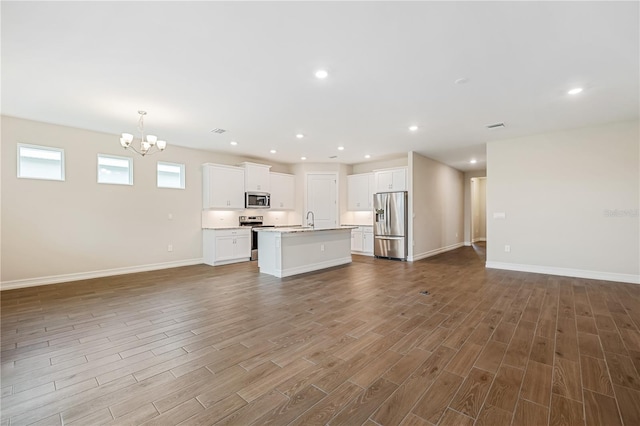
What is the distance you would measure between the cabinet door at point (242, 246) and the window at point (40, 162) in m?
3.48

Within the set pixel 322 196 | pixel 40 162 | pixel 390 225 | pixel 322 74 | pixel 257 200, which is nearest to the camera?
pixel 322 74

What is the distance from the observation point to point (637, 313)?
321cm

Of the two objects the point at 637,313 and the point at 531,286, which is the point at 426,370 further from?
the point at 531,286

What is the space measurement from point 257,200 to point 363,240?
3.31 meters

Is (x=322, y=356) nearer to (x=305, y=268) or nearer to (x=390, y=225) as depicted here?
(x=305, y=268)

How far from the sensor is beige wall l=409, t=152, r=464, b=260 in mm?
7055

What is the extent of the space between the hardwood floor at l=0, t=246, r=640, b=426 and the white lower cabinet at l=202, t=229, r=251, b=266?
6.94 feet

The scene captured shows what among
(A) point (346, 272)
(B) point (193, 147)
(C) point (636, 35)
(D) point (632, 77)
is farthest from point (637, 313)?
(B) point (193, 147)

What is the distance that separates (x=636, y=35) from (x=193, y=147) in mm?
7041

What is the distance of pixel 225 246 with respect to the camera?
6.55m

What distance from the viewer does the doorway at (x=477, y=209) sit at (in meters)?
10.9

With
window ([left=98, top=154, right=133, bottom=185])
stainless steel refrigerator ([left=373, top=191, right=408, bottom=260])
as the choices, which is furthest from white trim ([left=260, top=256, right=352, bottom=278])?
window ([left=98, top=154, right=133, bottom=185])

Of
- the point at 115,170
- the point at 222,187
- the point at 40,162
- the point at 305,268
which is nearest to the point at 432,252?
the point at 305,268

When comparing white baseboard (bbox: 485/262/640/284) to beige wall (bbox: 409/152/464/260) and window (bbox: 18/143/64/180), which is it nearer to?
beige wall (bbox: 409/152/464/260)
